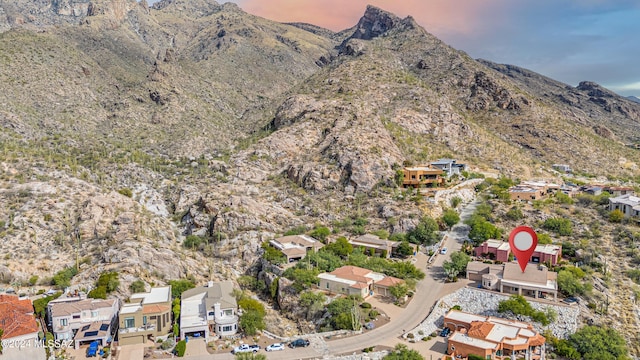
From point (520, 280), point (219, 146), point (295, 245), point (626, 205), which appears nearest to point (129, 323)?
point (295, 245)

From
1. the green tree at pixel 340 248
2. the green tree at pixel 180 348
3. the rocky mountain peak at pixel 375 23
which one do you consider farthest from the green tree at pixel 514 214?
the rocky mountain peak at pixel 375 23

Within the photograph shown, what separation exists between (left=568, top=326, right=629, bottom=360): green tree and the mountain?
30.1 m

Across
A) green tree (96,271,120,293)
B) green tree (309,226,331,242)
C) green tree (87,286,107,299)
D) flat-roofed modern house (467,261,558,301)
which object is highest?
green tree (309,226,331,242)

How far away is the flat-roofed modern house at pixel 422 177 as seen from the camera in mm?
80188

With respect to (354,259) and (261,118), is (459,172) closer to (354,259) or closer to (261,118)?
(354,259)

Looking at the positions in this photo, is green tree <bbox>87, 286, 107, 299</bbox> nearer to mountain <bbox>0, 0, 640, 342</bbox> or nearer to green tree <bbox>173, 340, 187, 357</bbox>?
mountain <bbox>0, 0, 640, 342</bbox>

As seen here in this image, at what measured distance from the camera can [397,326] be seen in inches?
1693

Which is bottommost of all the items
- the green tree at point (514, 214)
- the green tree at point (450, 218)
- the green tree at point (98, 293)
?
the green tree at point (98, 293)

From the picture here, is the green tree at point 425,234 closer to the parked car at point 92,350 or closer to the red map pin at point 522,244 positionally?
the red map pin at point 522,244

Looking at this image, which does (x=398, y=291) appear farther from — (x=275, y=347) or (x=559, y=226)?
(x=559, y=226)

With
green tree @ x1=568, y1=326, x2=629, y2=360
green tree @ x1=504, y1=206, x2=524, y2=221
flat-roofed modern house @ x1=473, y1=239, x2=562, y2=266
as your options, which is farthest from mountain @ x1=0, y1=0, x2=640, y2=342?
green tree @ x1=568, y1=326, x2=629, y2=360

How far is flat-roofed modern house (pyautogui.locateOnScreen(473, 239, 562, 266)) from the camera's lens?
5334 centimetres

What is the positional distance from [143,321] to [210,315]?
19.4ft

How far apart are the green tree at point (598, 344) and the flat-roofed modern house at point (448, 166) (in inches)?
1766
